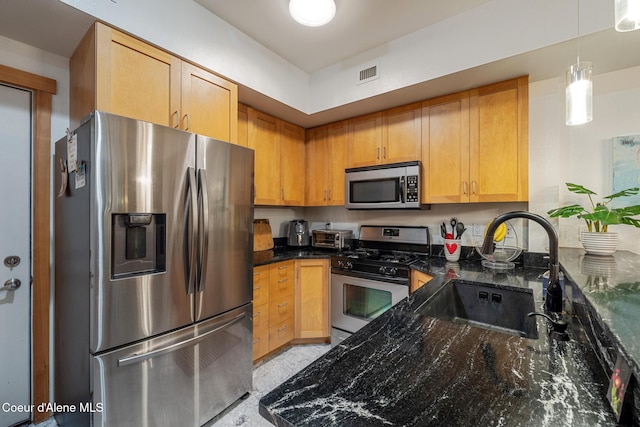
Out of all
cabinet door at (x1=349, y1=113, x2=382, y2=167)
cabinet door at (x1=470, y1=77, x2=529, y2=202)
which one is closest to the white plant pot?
cabinet door at (x1=470, y1=77, x2=529, y2=202)

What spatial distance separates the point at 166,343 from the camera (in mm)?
Result: 1511

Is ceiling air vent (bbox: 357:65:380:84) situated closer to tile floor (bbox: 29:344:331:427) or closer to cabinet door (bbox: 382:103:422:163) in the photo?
cabinet door (bbox: 382:103:422:163)

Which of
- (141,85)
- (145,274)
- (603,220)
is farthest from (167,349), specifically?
(603,220)

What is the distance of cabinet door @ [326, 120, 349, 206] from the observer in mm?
2963

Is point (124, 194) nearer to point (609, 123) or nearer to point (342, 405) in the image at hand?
point (342, 405)

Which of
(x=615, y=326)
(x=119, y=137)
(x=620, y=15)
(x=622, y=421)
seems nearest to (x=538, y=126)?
(x=620, y=15)

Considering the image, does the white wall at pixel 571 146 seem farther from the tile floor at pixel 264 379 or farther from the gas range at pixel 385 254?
the tile floor at pixel 264 379

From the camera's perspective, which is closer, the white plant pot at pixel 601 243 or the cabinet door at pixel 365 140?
the white plant pot at pixel 601 243

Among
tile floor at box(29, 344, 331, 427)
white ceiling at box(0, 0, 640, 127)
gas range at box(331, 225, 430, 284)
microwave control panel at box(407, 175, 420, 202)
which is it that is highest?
white ceiling at box(0, 0, 640, 127)

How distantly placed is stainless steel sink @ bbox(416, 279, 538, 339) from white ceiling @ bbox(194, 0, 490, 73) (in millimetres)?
1814

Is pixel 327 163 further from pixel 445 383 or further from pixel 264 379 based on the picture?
pixel 445 383

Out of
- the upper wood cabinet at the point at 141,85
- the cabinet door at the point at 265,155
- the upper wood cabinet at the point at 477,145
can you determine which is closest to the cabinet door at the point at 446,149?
the upper wood cabinet at the point at 477,145

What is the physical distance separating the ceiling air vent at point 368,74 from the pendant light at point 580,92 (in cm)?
133

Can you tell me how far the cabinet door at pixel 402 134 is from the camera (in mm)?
2516
